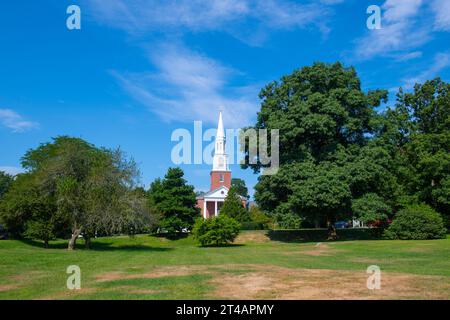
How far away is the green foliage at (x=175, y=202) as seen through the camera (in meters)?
58.4

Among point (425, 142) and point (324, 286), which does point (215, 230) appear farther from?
point (324, 286)

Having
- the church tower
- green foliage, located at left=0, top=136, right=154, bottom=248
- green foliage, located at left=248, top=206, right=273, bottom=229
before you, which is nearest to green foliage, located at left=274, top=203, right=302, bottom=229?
green foliage, located at left=0, top=136, right=154, bottom=248

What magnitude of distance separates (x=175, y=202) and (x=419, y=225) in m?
33.6

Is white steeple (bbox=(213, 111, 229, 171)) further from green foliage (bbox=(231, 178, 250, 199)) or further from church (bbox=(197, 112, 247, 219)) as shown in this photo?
green foliage (bbox=(231, 178, 250, 199))

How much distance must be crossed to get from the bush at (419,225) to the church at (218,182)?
62.1 m

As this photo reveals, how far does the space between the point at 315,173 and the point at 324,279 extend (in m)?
22.6

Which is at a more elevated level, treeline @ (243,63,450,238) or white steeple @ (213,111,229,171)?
white steeple @ (213,111,229,171)

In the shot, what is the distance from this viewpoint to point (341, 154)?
36.8 m

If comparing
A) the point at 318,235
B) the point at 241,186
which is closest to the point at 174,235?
the point at 318,235

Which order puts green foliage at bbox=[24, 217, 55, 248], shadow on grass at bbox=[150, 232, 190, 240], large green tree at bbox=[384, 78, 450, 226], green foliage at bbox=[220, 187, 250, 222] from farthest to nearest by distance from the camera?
green foliage at bbox=[220, 187, 250, 222], shadow on grass at bbox=[150, 232, 190, 240], large green tree at bbox=[384, 78, 450, 226], green foliage at bbox=[24, 217, 55, 248]

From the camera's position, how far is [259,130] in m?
39.5

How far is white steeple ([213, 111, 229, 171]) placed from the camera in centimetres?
9518

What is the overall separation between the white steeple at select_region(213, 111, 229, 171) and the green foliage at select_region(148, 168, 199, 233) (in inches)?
1297

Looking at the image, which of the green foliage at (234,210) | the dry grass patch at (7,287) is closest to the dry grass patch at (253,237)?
the green foliage at (234,210)
